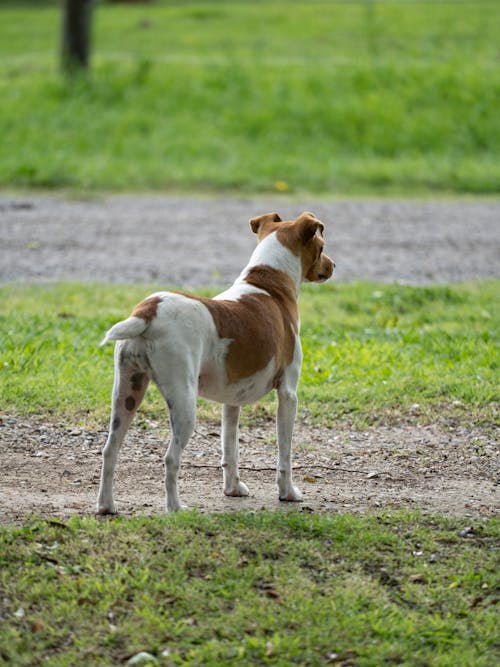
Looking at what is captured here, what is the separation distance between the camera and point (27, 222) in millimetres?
12844

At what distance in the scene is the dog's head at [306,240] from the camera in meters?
5.86

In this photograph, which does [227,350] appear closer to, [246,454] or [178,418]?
[178,418]

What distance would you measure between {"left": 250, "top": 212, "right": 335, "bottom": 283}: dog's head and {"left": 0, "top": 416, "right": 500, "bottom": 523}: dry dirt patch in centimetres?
115

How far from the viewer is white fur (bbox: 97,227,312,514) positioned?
198 inches

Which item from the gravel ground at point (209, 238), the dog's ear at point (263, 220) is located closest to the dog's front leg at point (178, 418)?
the dog's ear at point (263, 220)

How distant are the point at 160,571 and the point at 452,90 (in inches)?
574

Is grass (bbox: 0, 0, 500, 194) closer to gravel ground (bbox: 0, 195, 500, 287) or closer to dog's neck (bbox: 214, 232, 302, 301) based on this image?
gravel ground (bbox: 0, 195, 500, 287)

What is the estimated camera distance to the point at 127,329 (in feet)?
16.1

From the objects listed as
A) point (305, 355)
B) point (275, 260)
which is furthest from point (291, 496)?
point (305, 355)

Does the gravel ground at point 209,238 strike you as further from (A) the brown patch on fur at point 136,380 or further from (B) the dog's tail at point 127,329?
(B) the dog's tail at point 127,329

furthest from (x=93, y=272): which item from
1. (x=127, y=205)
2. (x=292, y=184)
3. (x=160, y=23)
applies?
(x=160, y=23)

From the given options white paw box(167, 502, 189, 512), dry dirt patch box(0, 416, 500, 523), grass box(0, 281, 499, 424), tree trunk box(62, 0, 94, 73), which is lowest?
grass box(0, 281, 499, 424)

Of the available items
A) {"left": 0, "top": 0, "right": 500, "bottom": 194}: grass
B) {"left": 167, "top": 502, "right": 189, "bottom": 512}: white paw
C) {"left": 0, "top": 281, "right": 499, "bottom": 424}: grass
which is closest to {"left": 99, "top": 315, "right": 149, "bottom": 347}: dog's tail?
{"left": 167, "top": 502, "right": 189, "bottom": 512}: white paw

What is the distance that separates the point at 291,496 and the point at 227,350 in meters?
0.90
